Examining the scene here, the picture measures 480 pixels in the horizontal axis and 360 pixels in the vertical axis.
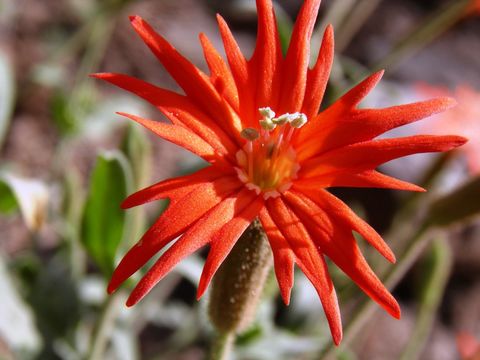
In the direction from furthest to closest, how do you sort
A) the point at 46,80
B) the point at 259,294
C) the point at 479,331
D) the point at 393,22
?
the point at 393,22 → the point at 479,331 → the point at 46,80 → the point at 259,294

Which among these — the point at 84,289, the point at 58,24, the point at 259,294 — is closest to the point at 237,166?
the point at 259,294

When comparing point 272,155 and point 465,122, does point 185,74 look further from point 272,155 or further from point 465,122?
point 465,122

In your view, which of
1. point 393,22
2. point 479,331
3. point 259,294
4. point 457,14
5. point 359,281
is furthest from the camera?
point 393,22

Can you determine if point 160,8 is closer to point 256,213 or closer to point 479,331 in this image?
point 479,331

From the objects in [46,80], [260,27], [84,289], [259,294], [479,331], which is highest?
[260,27]

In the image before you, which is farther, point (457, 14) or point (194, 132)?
point (457, 14)

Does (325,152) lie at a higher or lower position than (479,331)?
higher

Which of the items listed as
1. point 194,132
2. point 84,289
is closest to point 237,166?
point 194,132
